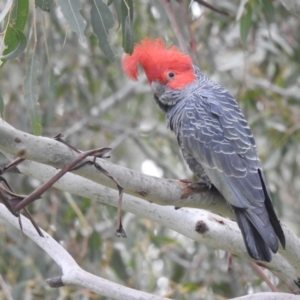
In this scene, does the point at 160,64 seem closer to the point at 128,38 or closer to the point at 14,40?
the point at 128,38

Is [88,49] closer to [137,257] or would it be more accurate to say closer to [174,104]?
[137,257]

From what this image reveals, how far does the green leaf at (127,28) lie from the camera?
1.95m

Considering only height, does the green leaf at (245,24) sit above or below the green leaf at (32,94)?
below

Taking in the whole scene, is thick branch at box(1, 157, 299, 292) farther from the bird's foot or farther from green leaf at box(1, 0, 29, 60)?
green leaf at box(1, 0, 29, 60)

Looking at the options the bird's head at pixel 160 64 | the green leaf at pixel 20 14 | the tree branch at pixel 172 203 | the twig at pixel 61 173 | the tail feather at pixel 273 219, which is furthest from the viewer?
the bird's head at pixel 160 64

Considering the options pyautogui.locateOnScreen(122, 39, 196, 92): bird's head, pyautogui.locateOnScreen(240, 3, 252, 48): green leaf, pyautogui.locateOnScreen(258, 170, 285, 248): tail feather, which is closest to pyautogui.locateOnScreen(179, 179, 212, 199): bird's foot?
pyautogui.locateOnScreen(258, 170, 285, 248): tail feather

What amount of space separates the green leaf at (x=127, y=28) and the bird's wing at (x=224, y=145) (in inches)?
21.5

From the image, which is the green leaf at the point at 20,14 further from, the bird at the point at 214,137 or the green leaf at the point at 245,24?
the green leaf at the point at 245,24

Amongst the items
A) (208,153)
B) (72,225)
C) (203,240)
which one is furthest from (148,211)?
(72,225)

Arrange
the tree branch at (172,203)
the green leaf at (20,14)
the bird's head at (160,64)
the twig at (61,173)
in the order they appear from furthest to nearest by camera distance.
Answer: the bird's head at (160,64), the green leaf at (20,14), the tree branch at (172,203), the twig at (61,173)

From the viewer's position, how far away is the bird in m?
2.04

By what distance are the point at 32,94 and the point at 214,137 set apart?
67 cm

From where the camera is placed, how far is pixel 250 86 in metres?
4.29

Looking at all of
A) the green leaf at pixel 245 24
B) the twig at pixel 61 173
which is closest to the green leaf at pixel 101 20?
the twig at pixel 61 173
